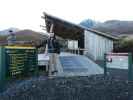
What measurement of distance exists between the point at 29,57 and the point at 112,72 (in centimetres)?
380

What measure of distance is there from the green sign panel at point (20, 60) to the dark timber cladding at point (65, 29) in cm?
773

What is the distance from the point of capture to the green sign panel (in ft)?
41.4

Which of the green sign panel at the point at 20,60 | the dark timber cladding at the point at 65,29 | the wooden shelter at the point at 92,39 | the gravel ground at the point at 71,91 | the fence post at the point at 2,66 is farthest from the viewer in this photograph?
the wooden shelter at the point at 92,39

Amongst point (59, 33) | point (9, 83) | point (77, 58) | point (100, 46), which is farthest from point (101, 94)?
point (59, 33)

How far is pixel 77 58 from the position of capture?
1758 cm

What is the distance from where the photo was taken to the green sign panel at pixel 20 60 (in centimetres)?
1263

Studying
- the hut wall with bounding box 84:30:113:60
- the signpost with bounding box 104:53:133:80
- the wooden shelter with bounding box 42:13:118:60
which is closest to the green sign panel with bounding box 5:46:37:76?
the signpost with bounding box 104:53:133:80

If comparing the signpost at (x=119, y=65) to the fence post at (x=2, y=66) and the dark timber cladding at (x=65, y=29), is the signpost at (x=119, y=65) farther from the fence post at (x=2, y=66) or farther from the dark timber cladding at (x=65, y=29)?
the dark timber cladding at (x=65, y=29)

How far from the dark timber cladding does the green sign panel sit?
25.4 feet

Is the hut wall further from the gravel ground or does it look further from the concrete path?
the gravel ground

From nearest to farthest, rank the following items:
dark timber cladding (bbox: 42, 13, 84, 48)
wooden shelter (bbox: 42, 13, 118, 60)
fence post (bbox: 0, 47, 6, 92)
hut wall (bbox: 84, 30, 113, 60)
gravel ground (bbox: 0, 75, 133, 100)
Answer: gravel ground (bbox: 0, 75, 133, 100) → fence post (bbox: 0, 47, 6, 92) → dark timber cladding (bbox: 42, 13, 84, 48) → wooden shelter (bbox: 42, 13, 118, 60) → hut wall (bbox: 84, 30, 113, 60)

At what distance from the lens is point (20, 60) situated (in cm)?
1425

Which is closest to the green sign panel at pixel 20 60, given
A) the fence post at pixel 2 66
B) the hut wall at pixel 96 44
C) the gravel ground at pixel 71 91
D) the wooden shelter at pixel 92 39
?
the fence post at pixel 2 66

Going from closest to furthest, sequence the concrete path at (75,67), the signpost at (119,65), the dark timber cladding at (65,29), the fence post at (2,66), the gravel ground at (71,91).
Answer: the gravel ground at (71,91) < the fence post at (2,66) < the signpost at (119,65) < the concrete path at (75,67) < the dark timber cladding at (65,29)
